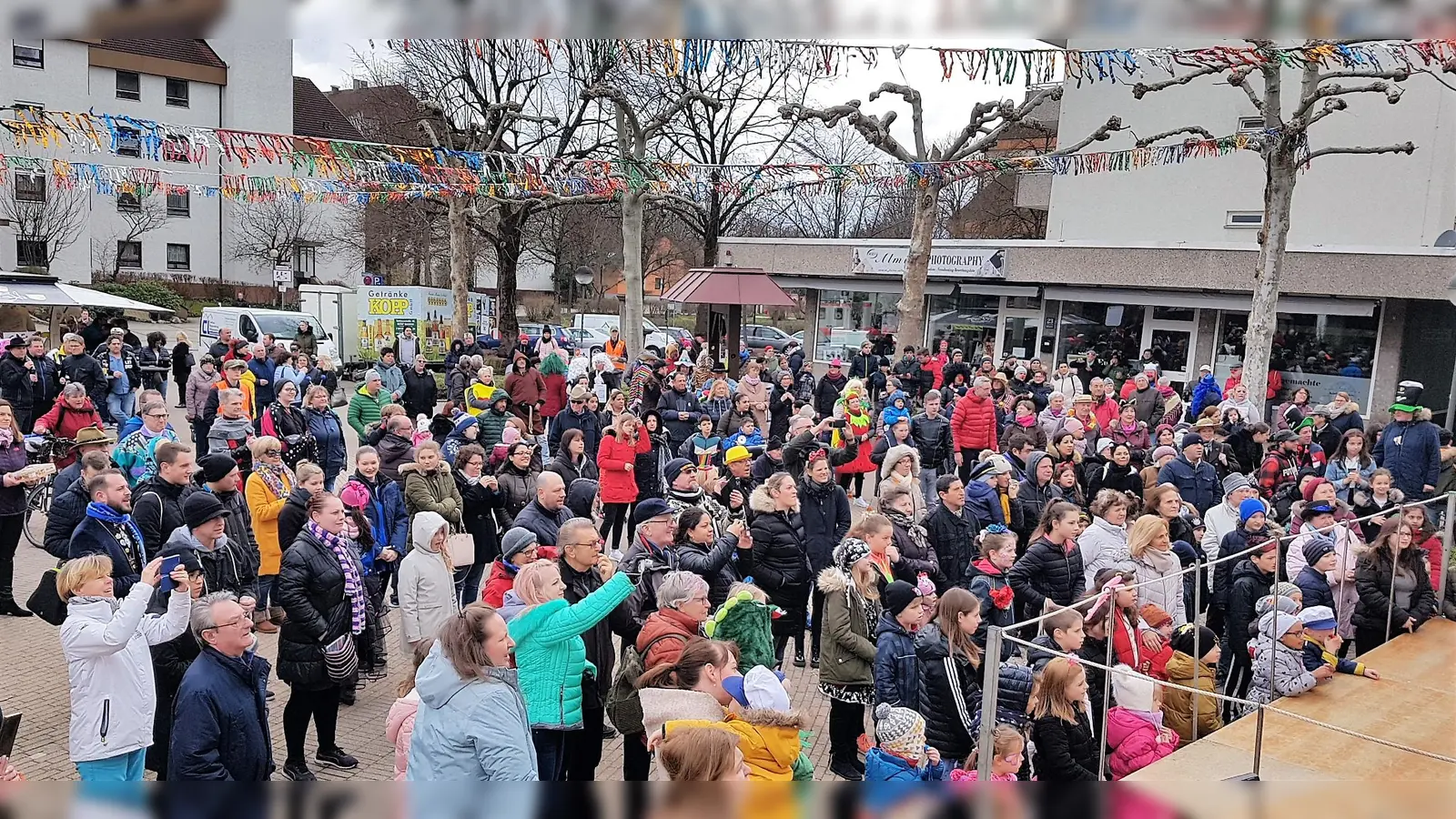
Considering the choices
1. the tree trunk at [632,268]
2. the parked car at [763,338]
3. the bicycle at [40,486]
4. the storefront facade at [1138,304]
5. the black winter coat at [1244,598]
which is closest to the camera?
the black winter coat at [1244,598]

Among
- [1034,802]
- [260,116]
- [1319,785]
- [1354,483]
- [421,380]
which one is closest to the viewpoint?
[1034,802]

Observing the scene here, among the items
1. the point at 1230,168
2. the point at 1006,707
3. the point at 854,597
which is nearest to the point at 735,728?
the point at 1006,707

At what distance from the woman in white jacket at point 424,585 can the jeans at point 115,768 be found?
165 cm

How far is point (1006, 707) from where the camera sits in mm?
5035

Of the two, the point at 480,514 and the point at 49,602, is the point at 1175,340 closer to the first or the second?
the point at 480,514

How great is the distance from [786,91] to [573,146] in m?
6.61

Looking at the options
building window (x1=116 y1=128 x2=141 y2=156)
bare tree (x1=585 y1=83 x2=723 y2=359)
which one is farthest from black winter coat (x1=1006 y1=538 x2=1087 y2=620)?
bare tree (x1=585 y1=83 x2=723 y2=359)

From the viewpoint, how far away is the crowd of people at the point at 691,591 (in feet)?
14.8

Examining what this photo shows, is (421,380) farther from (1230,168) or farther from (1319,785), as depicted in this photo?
(1230,168)

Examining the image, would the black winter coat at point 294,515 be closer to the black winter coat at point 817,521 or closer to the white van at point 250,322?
the black winter coat at point 817,521

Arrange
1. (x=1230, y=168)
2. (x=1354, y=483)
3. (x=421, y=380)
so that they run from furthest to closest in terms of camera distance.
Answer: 1. (x=1230, y=168)
2. (x=421, y=380)
3. (x=1354, y=483)

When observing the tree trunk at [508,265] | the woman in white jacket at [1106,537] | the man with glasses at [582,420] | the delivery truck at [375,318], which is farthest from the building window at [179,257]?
the woman in white jacket at [1106,537]

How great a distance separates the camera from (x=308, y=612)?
5.65m

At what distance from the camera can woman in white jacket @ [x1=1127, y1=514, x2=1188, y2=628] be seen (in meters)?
6.82
